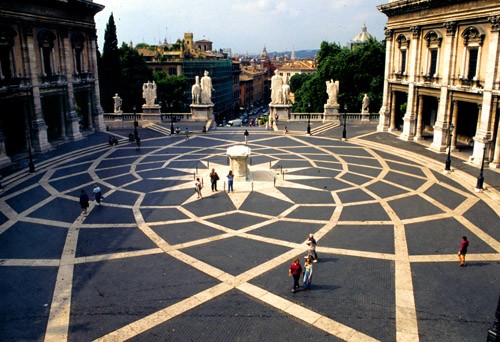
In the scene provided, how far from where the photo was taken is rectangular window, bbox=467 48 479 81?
104ft

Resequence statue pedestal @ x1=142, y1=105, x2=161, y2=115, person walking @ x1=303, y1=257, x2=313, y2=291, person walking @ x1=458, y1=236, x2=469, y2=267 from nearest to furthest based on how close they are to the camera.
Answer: person walking @ x1=303, y1=257, x2=313, y2=291, person walking @ x1=458, y1=236, x2=469, y2=267, statue pedestal @ x1=142, y1=105, x2=161, y2=115

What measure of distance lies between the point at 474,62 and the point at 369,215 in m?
18.0

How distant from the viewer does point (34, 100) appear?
3591 cm

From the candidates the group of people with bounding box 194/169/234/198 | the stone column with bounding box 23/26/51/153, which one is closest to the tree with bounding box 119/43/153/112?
the stone column with bounding box 23/26/51/153

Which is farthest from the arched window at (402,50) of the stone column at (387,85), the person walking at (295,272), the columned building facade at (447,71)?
the person walking at (295,272)

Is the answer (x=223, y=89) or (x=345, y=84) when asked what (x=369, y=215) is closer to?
(x=345, y=84)

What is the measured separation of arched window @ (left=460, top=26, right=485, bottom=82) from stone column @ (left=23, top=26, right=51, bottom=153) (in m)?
34.6

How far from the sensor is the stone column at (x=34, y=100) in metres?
35.2

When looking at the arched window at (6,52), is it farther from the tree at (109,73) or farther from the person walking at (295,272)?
the person walking at (295,272)

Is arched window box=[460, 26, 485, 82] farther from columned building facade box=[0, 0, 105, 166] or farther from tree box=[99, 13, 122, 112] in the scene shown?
tree box=[99, 13, 122, 112]

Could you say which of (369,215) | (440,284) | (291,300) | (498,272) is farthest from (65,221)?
(498,272)

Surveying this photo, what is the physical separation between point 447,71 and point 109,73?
145ft

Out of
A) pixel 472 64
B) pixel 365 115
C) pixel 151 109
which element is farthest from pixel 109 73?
pixel 472 64

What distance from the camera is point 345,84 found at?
184 feet
